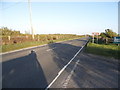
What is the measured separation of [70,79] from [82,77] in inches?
27.0

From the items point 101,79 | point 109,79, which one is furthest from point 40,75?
point 109,79

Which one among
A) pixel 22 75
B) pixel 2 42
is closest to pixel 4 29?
pixel 2 42

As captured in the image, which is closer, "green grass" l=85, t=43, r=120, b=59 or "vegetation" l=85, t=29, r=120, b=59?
"green grass" l=85, t=43, r=120, b=59

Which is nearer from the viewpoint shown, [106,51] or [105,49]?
[106,51]

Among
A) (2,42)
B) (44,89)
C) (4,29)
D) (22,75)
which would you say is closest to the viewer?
(44,89)

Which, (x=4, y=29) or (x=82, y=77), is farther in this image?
(x=4, y=29)

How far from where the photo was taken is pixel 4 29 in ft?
142

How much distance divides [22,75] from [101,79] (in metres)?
3.85

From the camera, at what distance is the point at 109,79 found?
608 cm

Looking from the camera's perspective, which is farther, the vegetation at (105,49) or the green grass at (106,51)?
the vegetation at (105,49)

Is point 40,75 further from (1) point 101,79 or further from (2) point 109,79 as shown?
(2) point 109,79

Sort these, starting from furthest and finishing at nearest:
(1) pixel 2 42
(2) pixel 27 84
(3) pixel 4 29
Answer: (3) pixel 4 29, (1) pixel 2 42, (2) pixel 27 84

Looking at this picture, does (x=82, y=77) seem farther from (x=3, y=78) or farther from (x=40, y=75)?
(x=3, y=78)

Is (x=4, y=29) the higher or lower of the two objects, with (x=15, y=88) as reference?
higher
